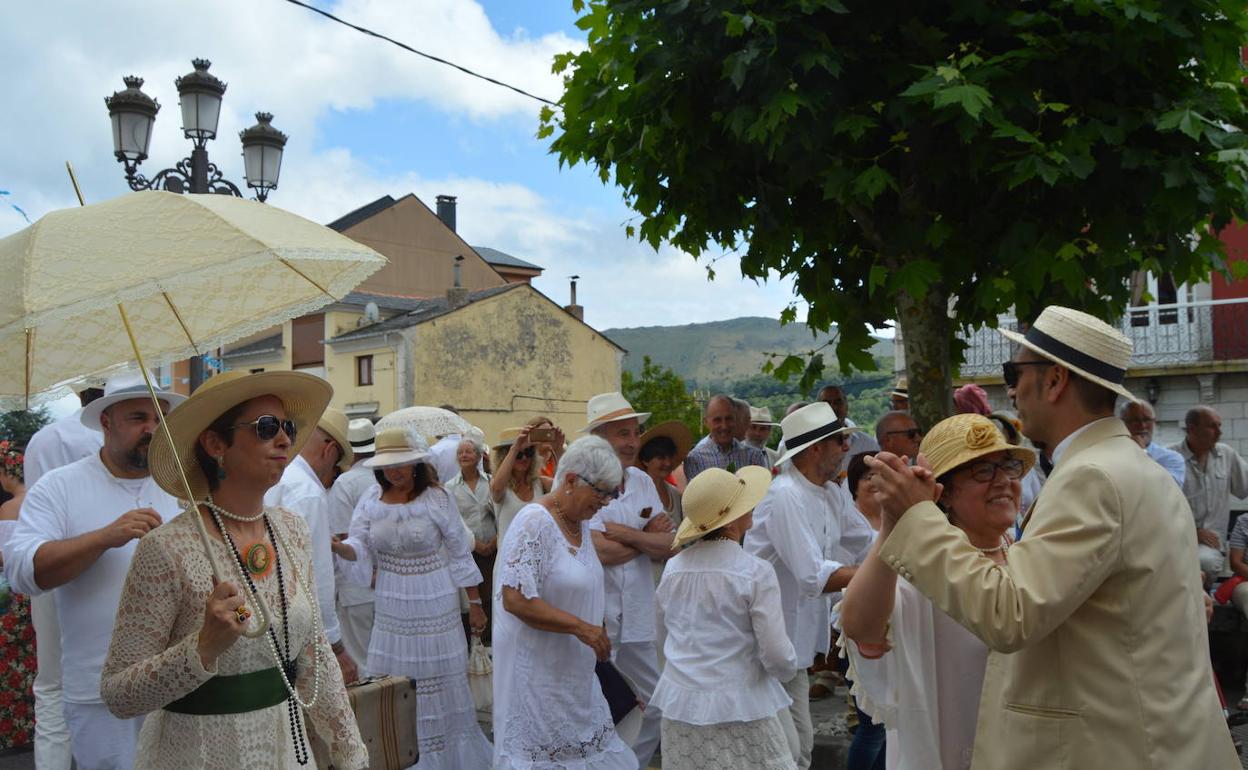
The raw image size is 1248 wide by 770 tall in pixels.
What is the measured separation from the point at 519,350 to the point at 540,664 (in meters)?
43.0

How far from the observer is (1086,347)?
115 inches

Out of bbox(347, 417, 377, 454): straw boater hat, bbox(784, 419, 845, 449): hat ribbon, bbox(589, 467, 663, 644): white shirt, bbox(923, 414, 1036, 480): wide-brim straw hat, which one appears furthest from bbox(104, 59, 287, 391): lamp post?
bbox(923, 414, 1036, 480): wide-brim straw hat

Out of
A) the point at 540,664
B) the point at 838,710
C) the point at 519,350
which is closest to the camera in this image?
the point at 540,664

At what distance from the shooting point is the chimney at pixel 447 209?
59.2 meters

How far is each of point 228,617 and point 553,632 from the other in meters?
2.70

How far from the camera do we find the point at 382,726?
5.09m

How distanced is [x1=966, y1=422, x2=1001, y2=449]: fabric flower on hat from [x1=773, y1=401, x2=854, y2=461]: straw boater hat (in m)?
3.14

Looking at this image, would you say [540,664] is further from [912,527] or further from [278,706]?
[912,527]

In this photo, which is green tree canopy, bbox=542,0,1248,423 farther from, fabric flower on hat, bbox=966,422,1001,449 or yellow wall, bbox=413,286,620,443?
yellow wall, bbox=413,286,620,443

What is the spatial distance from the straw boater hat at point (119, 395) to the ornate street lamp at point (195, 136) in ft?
15.5

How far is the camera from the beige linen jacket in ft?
8.63

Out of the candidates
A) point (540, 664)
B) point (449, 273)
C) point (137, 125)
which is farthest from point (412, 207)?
point (540, 664)

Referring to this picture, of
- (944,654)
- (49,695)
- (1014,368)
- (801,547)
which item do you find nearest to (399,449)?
(49,695)

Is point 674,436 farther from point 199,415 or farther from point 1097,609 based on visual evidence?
point 1097,609
